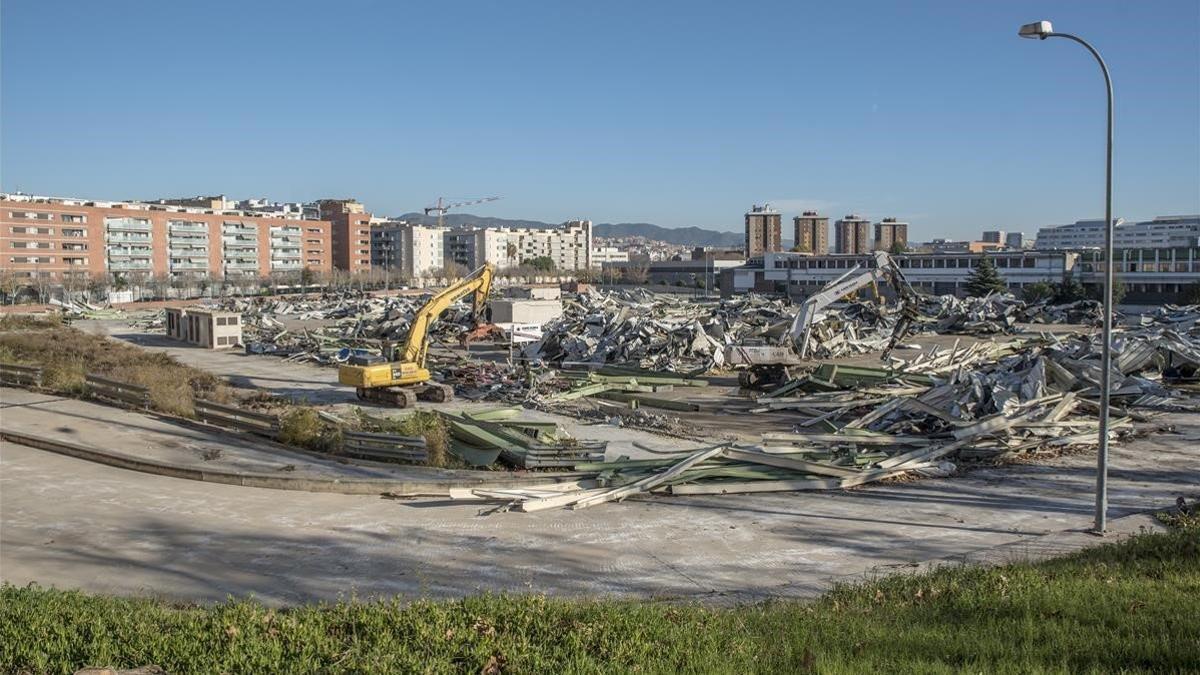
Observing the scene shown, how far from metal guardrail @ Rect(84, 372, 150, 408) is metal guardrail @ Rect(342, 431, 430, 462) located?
7.78 meters

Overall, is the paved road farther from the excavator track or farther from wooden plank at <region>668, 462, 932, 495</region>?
the excavator track

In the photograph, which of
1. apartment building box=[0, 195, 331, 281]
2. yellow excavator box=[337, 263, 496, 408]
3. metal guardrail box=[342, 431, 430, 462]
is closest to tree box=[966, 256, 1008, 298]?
yellow excavator box=[337, 263, 496, 408]

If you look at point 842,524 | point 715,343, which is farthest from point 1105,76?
point 715,343

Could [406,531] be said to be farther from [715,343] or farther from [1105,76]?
[715,343]

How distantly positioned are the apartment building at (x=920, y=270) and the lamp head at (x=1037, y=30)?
61471 millimetres

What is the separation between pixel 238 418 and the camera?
813 inches

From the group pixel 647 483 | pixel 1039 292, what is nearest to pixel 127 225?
pixel 1039 292

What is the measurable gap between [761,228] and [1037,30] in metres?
180

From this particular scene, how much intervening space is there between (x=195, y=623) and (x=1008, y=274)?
90.2 m

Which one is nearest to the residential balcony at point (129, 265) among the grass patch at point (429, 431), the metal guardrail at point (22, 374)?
the metal guardrail at point (22, 374)

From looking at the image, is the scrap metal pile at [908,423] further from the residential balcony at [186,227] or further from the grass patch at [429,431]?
the residential balcony at [186,227]

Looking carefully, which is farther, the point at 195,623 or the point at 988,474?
the point at 988,474

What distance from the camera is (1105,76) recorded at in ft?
40.1

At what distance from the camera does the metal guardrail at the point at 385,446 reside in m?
17.8
